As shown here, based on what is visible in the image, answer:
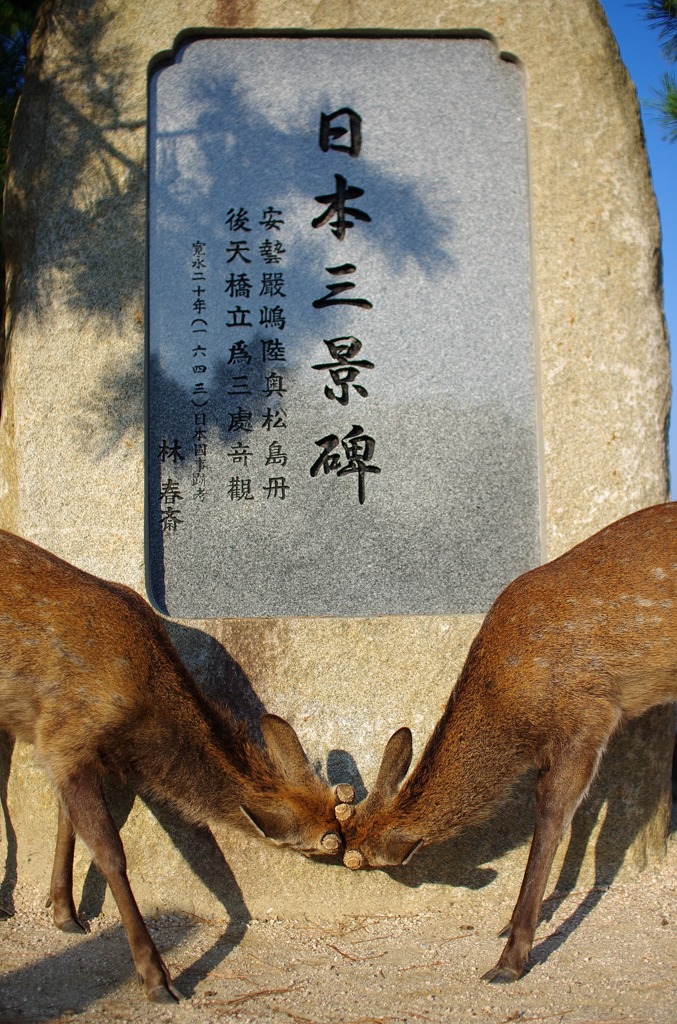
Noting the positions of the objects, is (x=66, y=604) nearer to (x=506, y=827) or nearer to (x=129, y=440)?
(x=129, y=440)

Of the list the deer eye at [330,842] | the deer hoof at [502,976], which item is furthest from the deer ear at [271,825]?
the deer hoof at [502,976]

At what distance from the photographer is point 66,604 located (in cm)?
327

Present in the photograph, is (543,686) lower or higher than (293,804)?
higher

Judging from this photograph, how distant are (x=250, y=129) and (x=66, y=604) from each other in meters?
2.42

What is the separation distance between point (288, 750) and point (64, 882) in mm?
1202

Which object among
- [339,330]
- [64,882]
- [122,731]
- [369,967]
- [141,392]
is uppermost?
[339,330]

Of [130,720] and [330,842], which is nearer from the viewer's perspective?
[330,842]

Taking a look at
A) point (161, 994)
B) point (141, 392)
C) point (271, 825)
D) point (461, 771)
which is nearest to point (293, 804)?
point (271, 825)

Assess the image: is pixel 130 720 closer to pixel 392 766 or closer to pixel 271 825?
pixel 271 825

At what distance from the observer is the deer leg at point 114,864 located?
117 inches

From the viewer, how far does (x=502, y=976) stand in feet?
10.1

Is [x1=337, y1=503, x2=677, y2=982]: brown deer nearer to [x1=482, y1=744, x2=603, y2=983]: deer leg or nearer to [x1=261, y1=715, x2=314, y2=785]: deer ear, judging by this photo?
[x1=482, y1=744, x2=603, y2=983]: deer leg

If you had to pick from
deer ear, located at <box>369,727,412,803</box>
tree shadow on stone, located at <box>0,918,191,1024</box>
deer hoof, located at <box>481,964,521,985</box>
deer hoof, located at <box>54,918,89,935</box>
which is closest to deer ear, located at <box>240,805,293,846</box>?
deer ear, located at <box>369,727,412,803</box>

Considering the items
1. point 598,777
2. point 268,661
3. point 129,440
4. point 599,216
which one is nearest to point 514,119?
point 599,216
